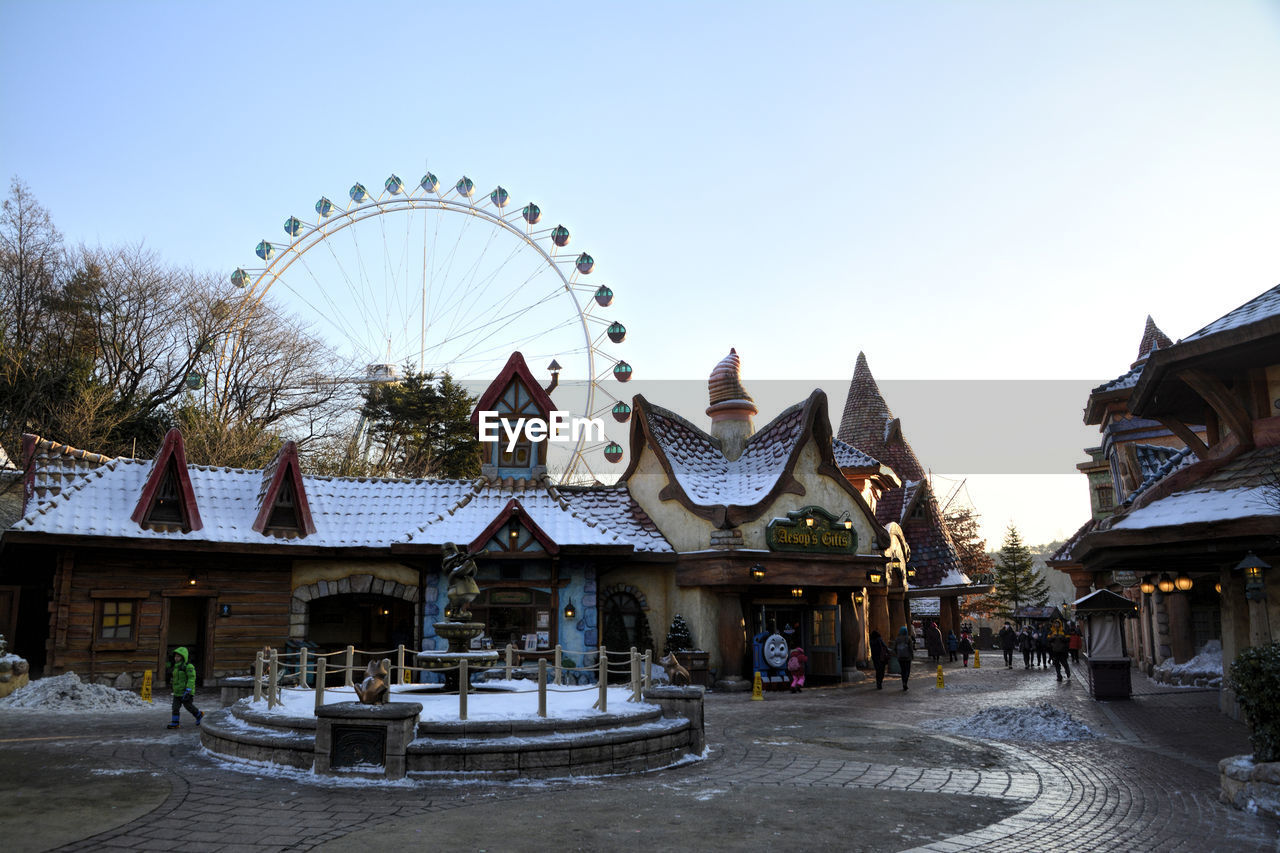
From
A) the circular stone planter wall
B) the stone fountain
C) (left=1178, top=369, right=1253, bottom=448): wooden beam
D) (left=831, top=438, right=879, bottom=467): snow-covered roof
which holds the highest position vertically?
(left=831, top=438, right=879, bottom=467): snow-covered roof

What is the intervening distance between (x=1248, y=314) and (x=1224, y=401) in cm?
143

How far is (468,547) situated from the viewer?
22969 millimetres

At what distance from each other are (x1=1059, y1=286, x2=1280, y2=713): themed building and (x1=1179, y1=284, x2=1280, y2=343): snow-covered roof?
0.03 meters

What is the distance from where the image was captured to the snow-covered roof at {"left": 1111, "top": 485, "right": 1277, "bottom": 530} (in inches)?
518

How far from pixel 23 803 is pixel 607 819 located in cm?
580

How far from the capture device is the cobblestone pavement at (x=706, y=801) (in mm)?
7824

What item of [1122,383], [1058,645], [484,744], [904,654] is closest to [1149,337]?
[1122,383]

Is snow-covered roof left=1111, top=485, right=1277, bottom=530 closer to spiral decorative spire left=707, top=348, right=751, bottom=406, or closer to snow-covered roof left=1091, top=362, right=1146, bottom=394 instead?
snow-covered roof left=1091, top=362, right=1146, bottom=394

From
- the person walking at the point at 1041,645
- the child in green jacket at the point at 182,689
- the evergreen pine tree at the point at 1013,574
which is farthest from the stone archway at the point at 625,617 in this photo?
the evergreen pine tree at the point at 1013,574

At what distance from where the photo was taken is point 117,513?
2184cm

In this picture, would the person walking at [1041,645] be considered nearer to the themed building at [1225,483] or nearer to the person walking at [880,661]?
the person walking at [880,661]

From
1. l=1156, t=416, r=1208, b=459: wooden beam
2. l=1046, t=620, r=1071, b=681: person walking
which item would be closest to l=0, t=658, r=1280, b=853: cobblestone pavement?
l=1156, t=416, r=1208, b=459: wooden beam

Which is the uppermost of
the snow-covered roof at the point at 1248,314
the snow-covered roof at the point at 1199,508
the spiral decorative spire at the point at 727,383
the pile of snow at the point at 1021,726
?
the spiral decorative spire at the point at 727,383

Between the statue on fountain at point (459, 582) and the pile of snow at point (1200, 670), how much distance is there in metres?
19.3
